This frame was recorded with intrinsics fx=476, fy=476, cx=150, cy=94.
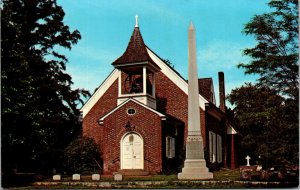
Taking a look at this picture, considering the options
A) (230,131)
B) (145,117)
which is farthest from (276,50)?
(230,131)

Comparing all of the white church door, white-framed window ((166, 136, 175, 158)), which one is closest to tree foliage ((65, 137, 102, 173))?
the white church door

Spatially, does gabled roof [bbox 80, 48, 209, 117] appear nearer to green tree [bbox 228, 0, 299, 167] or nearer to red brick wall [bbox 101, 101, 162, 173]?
red brick wall [bbox 101, 101, 162, 173]

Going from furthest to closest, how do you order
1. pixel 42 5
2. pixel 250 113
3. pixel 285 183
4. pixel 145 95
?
pixel 145 95
pixel 42 5
pixel 250 113
pixel 285 183

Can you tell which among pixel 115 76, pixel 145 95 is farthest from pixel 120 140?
pixel 115 76

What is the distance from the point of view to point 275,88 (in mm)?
16734

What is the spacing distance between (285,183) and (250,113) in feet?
10.7

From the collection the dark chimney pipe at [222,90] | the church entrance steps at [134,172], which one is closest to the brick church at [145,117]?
the church entrance steps at [134,172]

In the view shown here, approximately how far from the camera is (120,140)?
23938 mm

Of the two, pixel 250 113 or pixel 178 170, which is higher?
pixel 250 113

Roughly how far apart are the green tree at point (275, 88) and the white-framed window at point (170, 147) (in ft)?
23.0

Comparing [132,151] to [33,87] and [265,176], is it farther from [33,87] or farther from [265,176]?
[265,176]

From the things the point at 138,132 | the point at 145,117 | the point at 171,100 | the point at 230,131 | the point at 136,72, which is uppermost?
the point at 136,72

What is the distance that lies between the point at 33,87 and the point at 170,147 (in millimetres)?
8531

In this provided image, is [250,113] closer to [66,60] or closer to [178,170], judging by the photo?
[178,170]
